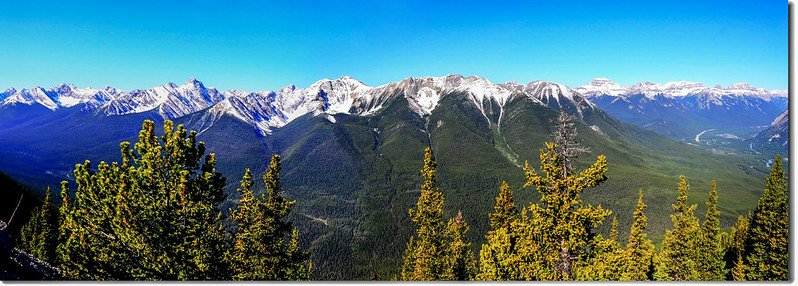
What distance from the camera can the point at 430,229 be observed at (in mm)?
23750

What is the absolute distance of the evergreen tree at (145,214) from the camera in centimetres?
1057

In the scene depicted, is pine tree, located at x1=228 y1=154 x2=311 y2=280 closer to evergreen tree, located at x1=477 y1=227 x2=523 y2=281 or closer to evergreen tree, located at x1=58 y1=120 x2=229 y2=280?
evergreen tree, located at x1=58 y1=120 x2=229 y2=280

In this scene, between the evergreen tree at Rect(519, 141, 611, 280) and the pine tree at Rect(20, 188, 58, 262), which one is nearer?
the evergreen tree at Rect(519, 141, 611, 280)

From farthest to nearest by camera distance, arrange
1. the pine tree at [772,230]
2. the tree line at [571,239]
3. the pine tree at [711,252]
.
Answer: the pine tree at [711,252] → the pine tree at [772,230] → the tree line at [571,239]

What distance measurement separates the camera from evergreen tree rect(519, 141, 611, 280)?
34.8ft

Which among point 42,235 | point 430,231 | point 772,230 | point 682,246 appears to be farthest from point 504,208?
point 42,235

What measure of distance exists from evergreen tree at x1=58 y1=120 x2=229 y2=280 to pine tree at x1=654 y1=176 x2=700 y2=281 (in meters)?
30.3

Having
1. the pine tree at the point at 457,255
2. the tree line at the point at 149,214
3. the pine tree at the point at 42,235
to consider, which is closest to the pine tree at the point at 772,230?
the pine tree at the point at 457,255

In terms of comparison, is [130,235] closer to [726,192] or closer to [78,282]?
[78,282]

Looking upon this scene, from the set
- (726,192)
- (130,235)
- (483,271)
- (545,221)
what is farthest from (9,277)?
(726,192)

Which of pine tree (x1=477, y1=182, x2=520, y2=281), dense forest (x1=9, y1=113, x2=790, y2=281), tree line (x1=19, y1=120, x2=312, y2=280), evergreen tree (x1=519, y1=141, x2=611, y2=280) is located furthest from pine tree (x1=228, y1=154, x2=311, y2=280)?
evergreen tree (x1=519, y1=141, x2=611, y2=280)

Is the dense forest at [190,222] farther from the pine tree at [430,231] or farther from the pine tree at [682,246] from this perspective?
the pine tree at [682,246]

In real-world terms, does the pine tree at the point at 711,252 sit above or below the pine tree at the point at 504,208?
below

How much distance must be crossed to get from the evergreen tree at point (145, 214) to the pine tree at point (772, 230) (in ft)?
75.6
